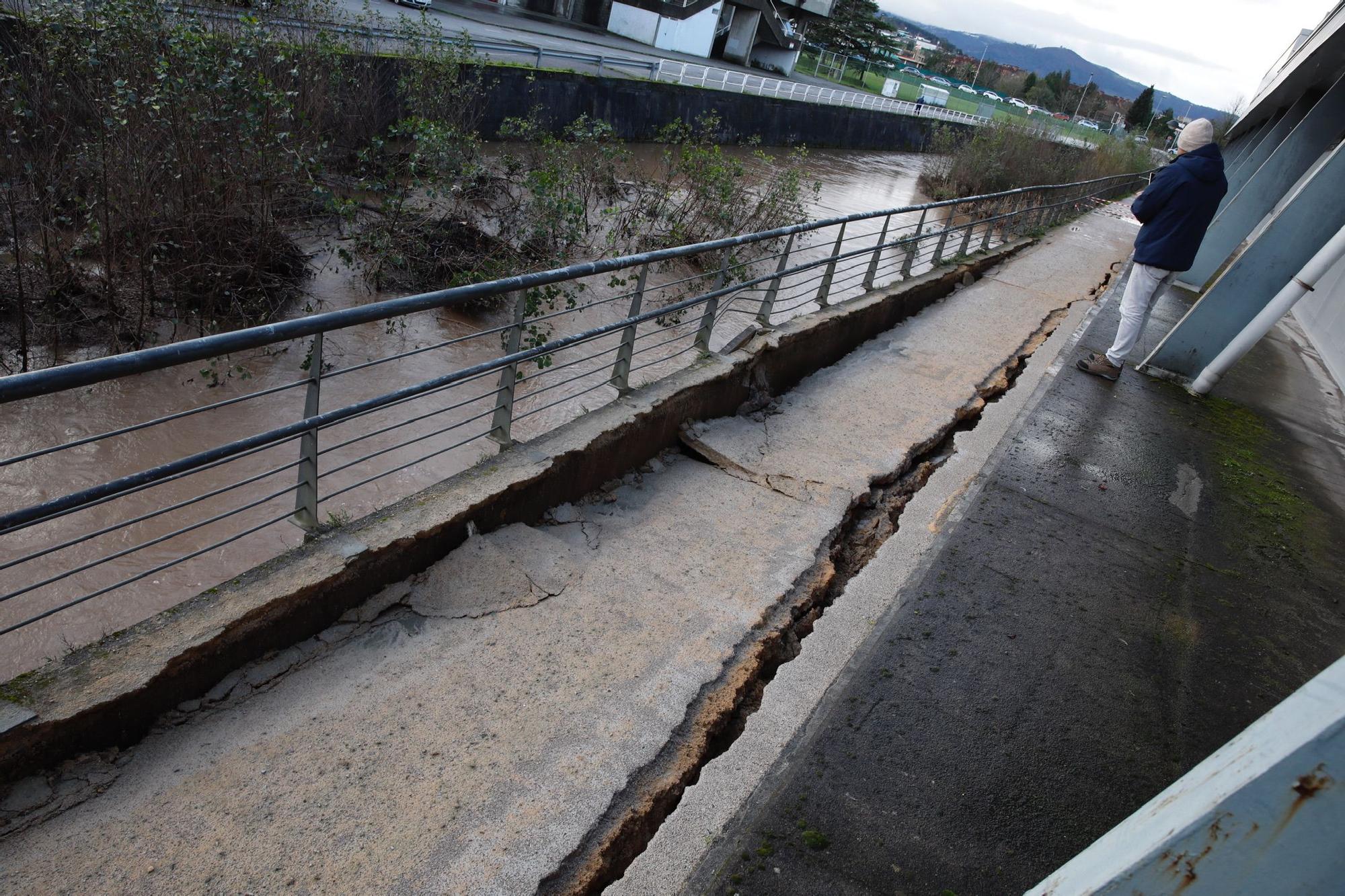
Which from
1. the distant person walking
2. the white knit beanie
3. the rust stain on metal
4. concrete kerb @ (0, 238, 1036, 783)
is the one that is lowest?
concrete kerb @ (0, 238, 1036, 783)

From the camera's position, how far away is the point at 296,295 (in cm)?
1039

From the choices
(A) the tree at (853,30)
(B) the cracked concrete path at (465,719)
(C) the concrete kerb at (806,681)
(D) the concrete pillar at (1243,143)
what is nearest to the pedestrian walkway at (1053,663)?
(C) the concrete kerb at (806,681)

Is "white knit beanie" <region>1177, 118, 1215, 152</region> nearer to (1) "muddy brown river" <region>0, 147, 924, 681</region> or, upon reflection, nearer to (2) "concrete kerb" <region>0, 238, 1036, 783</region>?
(1) "muddy brown river" <region>0, 147, 924, 681</region>

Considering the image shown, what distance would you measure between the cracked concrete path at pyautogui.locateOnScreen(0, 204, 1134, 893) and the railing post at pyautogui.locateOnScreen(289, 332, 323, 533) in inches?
17.4

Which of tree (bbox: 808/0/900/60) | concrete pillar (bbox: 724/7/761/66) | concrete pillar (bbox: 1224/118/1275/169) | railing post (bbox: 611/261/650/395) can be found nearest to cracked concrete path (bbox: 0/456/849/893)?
railing post (bbox: 611/261/650/395)

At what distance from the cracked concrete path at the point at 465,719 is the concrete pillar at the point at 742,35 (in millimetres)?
51924

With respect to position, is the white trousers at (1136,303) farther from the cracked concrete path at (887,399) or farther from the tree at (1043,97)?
the tree at (1043,97)

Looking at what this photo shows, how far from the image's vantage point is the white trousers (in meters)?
7.31

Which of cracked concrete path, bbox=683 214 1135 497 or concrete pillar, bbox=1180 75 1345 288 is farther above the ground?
concrete pillar, bbox=1180 75 1345 288

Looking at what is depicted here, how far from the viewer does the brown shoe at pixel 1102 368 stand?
7645 millimetres

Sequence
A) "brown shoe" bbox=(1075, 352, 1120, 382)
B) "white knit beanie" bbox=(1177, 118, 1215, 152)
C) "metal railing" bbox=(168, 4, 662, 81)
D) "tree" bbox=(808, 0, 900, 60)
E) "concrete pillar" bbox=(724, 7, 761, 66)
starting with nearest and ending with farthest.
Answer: "white knit beanie" bbox=(1177, 118, 1215, 152)
"brown shoe" bbox=(1075, 352, 1120, 382)
"metal railing" bbox=(168, 4, 662, 81)
"concrete pillar" bbox=(724, 7, 761, 66)
"tree" bbox=(808, 0, 900, 60)

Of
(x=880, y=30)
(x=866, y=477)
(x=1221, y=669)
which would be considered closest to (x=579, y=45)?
(x=866, y=477)

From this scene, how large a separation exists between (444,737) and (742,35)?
54.9 m

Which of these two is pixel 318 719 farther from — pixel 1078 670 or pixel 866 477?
pixel 866 477
